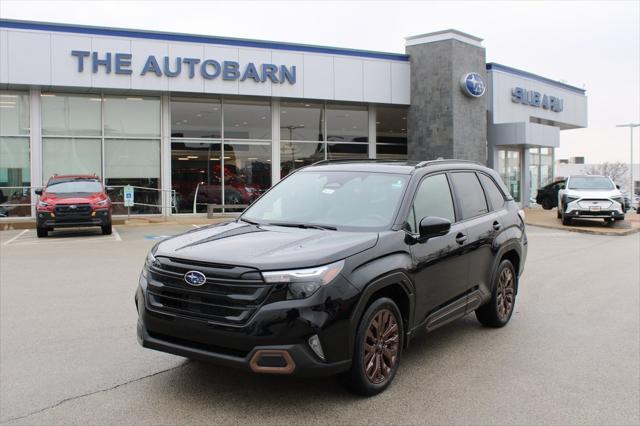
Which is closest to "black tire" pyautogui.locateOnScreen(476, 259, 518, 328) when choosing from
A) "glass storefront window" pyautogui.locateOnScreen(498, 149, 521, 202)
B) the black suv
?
the black suv

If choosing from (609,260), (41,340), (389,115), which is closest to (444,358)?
(41,340)

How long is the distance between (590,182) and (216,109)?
14.2 metres

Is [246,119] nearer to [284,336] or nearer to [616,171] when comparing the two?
[284,336]

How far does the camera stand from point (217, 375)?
4746 mm

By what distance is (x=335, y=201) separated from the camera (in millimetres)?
5203

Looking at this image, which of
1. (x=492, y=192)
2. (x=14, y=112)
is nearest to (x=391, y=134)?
(x=14, y=112)

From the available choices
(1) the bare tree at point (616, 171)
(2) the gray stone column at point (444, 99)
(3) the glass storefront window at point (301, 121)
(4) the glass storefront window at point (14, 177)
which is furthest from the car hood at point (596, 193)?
(1) the bare tree at point (616, 171)

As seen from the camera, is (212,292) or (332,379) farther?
(332,379)

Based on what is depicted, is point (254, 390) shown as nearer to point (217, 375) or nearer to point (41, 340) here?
point (217, 375)

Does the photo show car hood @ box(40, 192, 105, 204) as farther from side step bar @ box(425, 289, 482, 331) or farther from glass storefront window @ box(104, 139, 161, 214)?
side step bar @ box(425, 289, 482, 331)

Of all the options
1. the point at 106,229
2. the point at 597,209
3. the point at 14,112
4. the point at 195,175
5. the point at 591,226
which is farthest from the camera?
the point at 195,175

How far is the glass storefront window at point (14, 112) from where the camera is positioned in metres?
21.3

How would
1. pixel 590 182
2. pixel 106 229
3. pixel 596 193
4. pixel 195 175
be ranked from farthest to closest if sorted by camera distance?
pixel 195 175 → pixel 590 182 → pixel 596 193 → pixel 106 229

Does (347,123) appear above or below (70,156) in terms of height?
above
